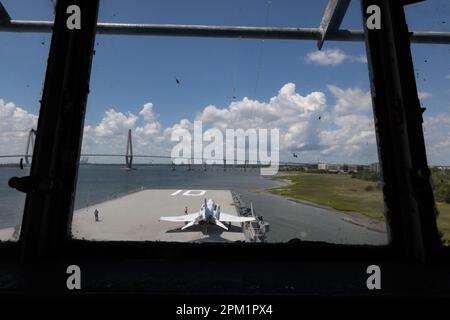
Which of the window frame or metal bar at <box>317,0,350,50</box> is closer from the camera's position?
the window frame

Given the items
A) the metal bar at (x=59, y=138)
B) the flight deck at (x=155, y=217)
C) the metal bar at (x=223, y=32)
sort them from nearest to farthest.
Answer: the metal bar at (x=59, y=138) → the metal bar at (x=223, y=32) → the flight deck at (x=155, y=217)

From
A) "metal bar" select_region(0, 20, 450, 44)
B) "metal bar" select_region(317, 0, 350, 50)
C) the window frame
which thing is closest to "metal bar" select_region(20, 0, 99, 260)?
the window frame

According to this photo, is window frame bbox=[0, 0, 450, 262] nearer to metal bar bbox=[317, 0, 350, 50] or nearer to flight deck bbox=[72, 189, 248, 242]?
flight deck bbox=[72, 189, 248, 242]

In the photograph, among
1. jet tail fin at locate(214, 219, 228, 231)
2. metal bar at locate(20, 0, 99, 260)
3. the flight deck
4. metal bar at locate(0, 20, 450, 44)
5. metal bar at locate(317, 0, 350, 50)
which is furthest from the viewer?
jet tail fin at locate(214, 219, 228, 231)

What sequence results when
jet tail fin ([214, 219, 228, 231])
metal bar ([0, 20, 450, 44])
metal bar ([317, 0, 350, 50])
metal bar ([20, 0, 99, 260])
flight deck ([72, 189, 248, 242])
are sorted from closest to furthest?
metal bar ([20, 0, 99, 260]), metal bar ([317, 0, 350, 50]), metal bar ([0, 20, 450, 44]), flight deck ([72, 189, 248, 242]), jet tail fin ([214, 219, 228, 231])

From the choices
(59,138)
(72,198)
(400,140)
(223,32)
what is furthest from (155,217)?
(400,140)

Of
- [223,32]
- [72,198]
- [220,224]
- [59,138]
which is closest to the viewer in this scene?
[59,138]

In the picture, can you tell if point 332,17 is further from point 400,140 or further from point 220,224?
point 220,224

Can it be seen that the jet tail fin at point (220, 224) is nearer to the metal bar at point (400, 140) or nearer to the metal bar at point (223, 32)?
the metal bar at point (223, 32)

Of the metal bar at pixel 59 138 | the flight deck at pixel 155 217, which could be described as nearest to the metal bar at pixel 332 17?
the metal bar at pixel 59 138
